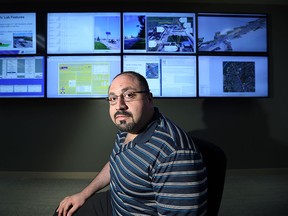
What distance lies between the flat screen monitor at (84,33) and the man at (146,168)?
1.66 metres

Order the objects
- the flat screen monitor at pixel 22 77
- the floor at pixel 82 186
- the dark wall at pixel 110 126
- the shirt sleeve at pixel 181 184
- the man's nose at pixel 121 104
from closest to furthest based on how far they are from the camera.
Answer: the shirt sleeve at pixel 181 184, the man's nose at pixel 121 104, the floor at pixel 82 186, the flat screen monitor at pixel 22 77, the dark wall at pixel 110 126

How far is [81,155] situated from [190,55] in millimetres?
1810

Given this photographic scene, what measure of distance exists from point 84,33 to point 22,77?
2.91 ft

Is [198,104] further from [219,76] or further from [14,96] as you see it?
[14,96]

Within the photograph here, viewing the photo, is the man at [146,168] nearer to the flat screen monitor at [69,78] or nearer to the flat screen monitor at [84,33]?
the flat screen monitor at [69,78]

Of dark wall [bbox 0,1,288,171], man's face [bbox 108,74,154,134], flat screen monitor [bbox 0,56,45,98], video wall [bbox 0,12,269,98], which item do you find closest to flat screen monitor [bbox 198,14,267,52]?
video wall [bbox 0,12,269,98]

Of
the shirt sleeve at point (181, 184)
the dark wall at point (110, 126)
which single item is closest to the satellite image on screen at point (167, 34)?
the dark wall at point (110, 126)

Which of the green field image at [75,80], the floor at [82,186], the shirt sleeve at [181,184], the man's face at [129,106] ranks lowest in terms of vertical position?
the floor at [82,186]

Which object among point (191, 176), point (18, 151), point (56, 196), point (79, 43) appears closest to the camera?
point (191, 176)

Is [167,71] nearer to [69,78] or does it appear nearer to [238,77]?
[238,77]

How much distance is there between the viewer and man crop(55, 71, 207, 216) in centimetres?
67

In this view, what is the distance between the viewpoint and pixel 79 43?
239 cm

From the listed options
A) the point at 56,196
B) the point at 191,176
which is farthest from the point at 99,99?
the point at 191,176

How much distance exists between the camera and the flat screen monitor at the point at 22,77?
2.37 metres
